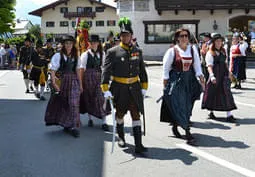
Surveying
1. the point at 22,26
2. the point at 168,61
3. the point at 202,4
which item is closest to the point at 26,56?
the point at 168,61

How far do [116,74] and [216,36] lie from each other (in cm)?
286

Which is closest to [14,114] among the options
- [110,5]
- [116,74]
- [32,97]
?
[32,97]

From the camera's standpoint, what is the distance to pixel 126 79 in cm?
572

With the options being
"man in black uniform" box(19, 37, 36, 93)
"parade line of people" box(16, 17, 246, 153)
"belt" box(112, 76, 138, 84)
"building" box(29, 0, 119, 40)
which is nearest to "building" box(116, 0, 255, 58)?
"man in black uniform" box(19, 37, 36, 93)

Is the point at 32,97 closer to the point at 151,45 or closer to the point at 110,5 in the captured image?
the point at 151,45

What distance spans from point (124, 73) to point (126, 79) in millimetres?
94

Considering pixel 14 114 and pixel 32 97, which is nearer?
pixel 14 114

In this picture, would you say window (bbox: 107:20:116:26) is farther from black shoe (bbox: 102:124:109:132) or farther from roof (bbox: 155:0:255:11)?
black shoe (bbox: 102:124:109:132)

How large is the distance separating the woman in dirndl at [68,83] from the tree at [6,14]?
29802 mm

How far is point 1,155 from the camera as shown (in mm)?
5824

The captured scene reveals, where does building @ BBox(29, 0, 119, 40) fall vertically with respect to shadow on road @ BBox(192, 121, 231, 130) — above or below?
above

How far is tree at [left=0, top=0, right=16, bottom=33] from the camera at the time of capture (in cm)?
3472

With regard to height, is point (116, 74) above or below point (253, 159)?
above

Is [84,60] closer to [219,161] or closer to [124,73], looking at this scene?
[124,73]
